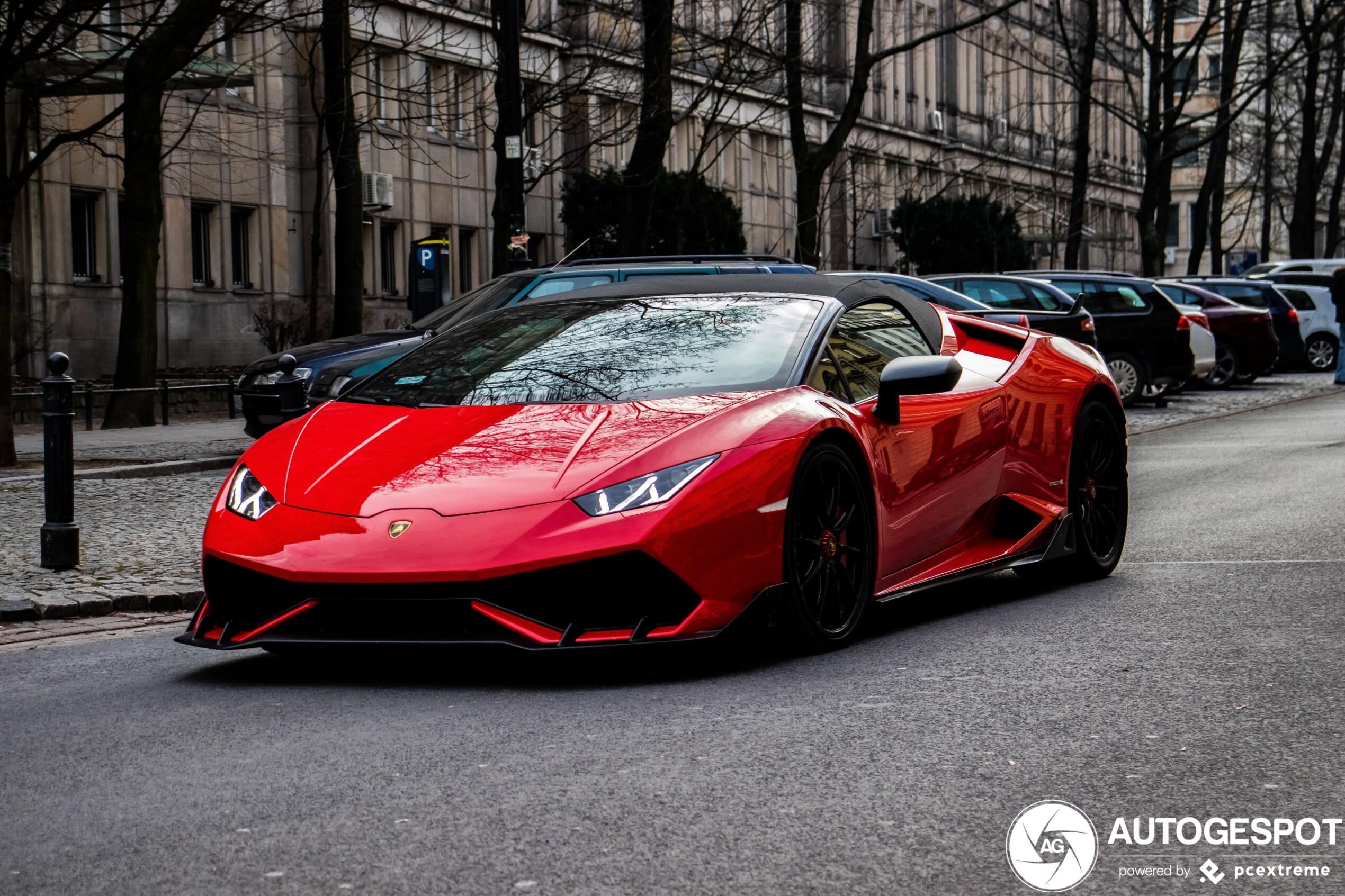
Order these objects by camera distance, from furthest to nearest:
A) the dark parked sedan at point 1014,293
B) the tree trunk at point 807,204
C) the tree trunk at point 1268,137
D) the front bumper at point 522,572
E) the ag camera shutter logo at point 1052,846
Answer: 1. the tree trunk at point 1268,137
2. the tree trunk at point 807,204
3. the dark parked sedan at point 1014,293
4. the front bumper at point 522,572
5. the ag camera shutter logo at point 1052,846

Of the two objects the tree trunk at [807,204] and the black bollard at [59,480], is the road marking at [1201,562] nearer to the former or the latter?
the black bollard at [59,480]

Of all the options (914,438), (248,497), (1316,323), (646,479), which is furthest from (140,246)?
(1316,323)

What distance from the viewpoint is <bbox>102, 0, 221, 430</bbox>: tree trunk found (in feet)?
67.1

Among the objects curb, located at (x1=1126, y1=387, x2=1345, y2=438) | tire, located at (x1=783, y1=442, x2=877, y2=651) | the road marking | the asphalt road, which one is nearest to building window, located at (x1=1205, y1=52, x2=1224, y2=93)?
curb, located at (x1=1126, y1=387, x2=1345, y2=438)

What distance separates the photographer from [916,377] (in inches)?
275

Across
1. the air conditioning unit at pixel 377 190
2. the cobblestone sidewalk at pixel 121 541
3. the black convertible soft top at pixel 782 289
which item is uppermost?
the air conditioning unit at pixel 377 190

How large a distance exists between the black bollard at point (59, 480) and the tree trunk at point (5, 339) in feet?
21.0

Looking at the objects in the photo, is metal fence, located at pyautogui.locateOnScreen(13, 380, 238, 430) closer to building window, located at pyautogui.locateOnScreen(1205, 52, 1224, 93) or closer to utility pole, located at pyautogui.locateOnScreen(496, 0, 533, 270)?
utility pole, located at pyautogui.locateOnScreen(496, 0, 533, 270)

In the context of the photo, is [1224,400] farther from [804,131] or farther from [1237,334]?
[804,131]

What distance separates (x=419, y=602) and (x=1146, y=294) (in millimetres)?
20029

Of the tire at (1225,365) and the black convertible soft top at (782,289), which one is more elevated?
the black convertible soft top at (782,289)

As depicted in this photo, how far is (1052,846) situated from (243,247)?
Result: 113 feet

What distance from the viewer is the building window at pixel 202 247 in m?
35.8

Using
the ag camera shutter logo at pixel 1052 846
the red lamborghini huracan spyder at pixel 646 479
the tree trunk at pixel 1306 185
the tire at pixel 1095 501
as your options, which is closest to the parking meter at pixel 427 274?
the tire at pixel 1095 501
